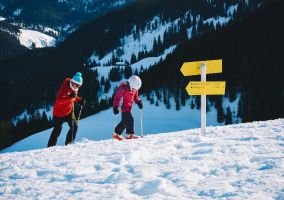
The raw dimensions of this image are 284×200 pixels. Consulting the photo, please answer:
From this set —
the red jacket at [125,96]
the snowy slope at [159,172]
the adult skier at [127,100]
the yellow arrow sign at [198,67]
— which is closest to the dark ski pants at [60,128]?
the adult skier at [127,100]

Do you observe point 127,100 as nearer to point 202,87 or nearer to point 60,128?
point 60,128

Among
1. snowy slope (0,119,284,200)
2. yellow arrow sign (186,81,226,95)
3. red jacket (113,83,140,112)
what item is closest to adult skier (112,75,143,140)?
red jacket (113,83,140,112)

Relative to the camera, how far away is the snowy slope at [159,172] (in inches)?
158

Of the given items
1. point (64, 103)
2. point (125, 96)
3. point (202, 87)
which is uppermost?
point (202, 87)

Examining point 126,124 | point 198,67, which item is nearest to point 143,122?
point 126,124

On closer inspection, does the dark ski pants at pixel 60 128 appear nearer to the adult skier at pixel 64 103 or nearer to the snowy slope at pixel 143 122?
the adult skier at pixel 64 103

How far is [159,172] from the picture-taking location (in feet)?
15.6

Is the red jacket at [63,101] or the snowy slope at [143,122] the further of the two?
the snowy slope at [143,122]

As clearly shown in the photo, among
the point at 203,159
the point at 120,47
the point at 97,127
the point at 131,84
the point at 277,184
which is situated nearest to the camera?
the point at 277,184

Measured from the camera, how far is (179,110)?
4541 centimetres

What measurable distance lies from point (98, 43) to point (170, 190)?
169m

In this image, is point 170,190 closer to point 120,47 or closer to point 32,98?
point 32,98

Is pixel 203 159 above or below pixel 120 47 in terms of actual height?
below

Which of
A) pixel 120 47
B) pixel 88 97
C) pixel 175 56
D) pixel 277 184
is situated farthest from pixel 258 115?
pixel 120 47
